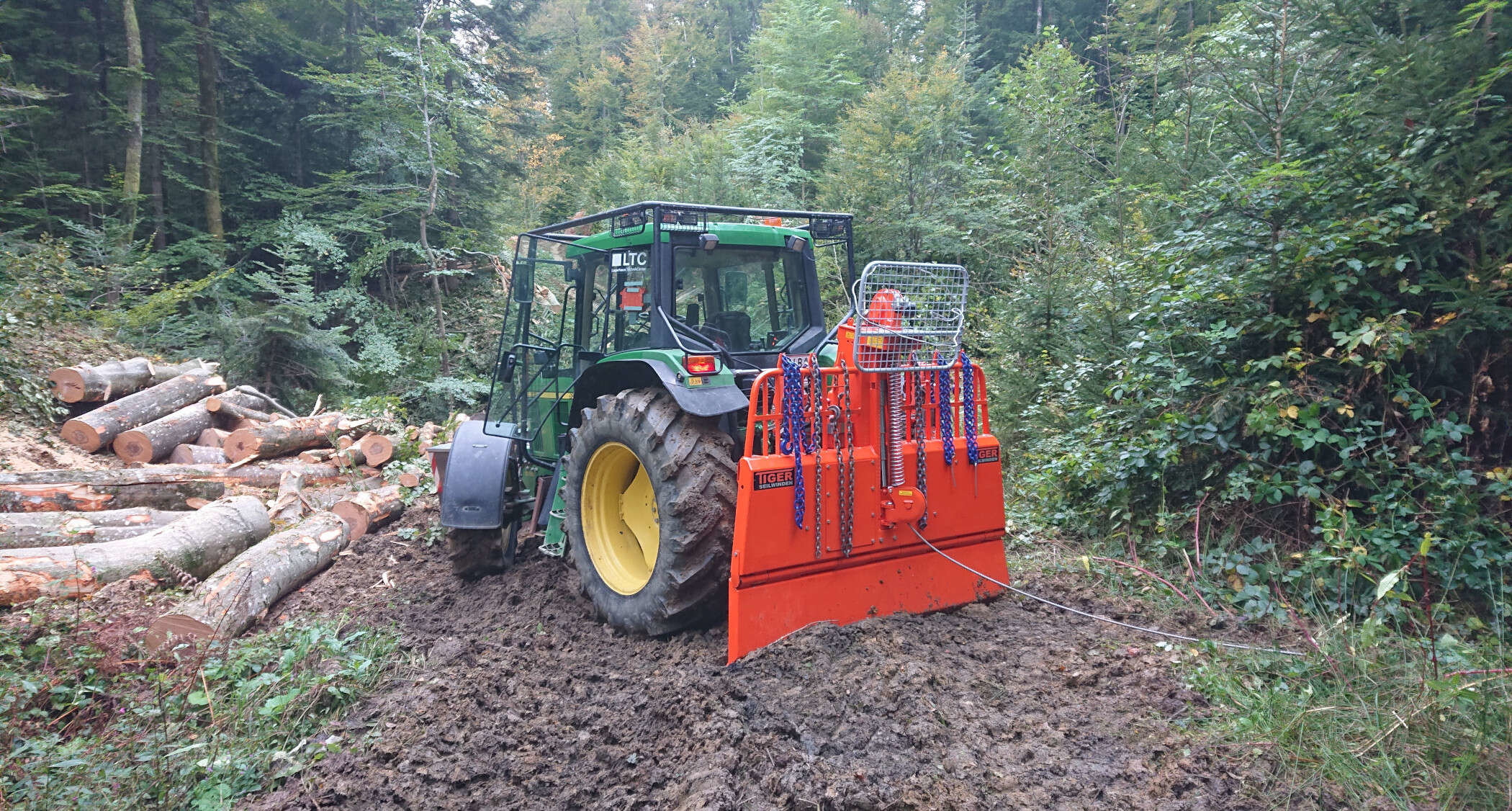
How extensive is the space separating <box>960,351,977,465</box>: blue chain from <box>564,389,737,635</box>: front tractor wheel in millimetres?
1259

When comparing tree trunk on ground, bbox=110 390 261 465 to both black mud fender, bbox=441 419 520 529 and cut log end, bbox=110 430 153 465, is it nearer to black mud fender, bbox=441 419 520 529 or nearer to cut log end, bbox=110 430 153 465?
cut log end, bbox=110 430 153 465

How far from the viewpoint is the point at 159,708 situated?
3.37 meters

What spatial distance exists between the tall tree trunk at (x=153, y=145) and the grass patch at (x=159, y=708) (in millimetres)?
12638

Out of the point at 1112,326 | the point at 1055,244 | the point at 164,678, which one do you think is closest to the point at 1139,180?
the point at 1055,244

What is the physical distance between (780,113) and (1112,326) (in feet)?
50.1

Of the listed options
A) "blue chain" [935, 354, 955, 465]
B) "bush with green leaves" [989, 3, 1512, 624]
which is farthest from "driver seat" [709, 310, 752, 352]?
"bush with green leaves" [989, 3, 1512, 624]

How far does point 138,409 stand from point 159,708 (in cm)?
750

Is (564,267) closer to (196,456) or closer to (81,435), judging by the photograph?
(196,456)

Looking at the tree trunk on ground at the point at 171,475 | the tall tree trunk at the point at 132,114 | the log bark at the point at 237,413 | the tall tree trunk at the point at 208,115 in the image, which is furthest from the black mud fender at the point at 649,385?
the tall tree trunk at the point at 208,115

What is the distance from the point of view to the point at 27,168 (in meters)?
12.8

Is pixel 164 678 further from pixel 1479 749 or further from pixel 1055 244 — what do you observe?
pixel 1055 244

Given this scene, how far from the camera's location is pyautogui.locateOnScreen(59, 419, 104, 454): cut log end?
8.53 meters

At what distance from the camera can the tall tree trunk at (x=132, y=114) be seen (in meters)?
12.7

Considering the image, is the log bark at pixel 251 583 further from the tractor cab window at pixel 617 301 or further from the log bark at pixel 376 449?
the log bark at pixel 376 449
